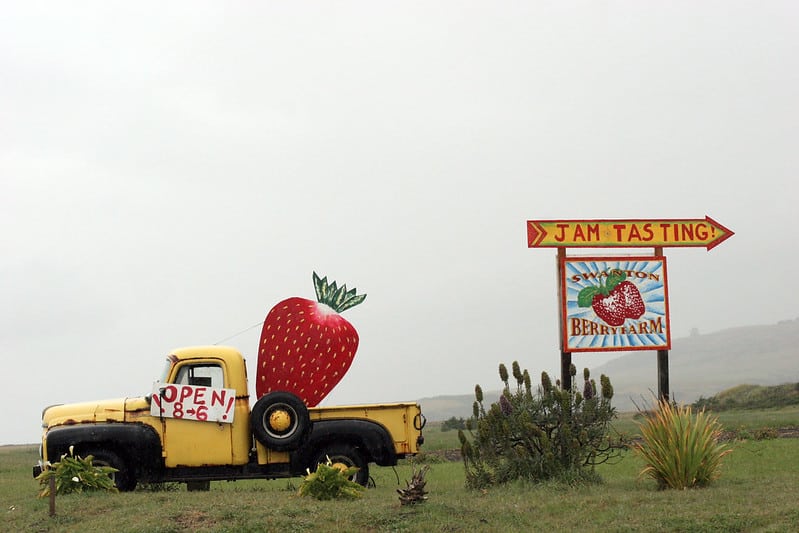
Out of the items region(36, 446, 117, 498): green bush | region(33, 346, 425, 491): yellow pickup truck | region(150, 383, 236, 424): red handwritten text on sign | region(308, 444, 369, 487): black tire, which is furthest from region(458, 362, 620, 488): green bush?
region(36, 446, 117, 498): green bush

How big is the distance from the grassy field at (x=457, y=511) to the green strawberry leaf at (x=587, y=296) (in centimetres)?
584

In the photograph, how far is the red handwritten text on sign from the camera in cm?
1445

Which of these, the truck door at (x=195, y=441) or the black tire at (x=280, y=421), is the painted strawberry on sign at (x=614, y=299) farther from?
the truck door at (x=195, y=441)

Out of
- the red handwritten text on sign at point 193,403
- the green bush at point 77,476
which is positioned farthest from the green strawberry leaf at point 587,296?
the green bush at point 77,476

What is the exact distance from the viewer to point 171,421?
14500mm

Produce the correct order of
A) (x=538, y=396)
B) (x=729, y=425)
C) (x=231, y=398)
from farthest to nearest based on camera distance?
(x=729, y=425)
(x=538, y=396)
(x=231, y=398)

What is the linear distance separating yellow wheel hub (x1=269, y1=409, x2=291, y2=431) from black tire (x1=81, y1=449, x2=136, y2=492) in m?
2.52

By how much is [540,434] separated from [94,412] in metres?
7.60

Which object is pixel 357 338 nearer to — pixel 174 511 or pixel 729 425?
pixel 174 511

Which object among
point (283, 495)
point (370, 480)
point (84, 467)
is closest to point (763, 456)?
point (370, 480)

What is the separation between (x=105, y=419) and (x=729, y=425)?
896 inches

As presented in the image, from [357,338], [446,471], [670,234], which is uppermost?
[670,234]

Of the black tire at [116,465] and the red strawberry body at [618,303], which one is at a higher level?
the red strawberry body at [618,303]

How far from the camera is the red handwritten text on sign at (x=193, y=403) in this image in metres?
14.5
